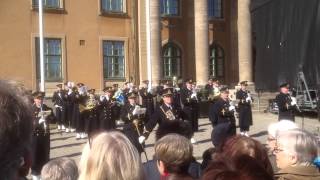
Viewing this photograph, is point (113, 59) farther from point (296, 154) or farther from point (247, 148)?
point (296, 154)

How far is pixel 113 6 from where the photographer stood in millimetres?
35312

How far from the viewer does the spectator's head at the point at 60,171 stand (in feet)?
13.0

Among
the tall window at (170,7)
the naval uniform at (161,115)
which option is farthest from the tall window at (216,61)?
the naval uniform at (161,115)

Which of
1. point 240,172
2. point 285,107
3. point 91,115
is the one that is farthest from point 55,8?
point 240,172

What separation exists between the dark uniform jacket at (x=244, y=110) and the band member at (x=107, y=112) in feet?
14.8

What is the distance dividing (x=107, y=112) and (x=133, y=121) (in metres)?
5.20

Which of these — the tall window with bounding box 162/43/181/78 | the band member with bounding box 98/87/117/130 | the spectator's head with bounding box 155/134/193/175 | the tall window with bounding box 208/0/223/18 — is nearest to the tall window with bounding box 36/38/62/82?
the tall window with bounding box 162/43/181/78

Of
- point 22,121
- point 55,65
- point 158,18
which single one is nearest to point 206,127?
point 158,18

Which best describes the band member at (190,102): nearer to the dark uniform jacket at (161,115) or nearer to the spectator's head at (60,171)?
the dark uniform jacket at (161,115)

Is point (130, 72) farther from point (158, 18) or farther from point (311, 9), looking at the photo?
point (311, 9)

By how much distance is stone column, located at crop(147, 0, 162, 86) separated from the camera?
3269 cm

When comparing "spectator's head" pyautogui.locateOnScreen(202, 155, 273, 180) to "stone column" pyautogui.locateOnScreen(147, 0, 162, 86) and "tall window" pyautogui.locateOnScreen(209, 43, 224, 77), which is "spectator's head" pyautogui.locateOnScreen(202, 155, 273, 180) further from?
"tall window" pyautogui.locateOnScreen(209, 43, 224, 77)

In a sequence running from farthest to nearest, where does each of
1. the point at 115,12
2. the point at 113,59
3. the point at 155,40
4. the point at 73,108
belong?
1. the point at 113,59
2. the point at 115,12
3. the point at 155,40
4. the point at 73,108

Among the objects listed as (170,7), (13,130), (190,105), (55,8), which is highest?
(170,7)
